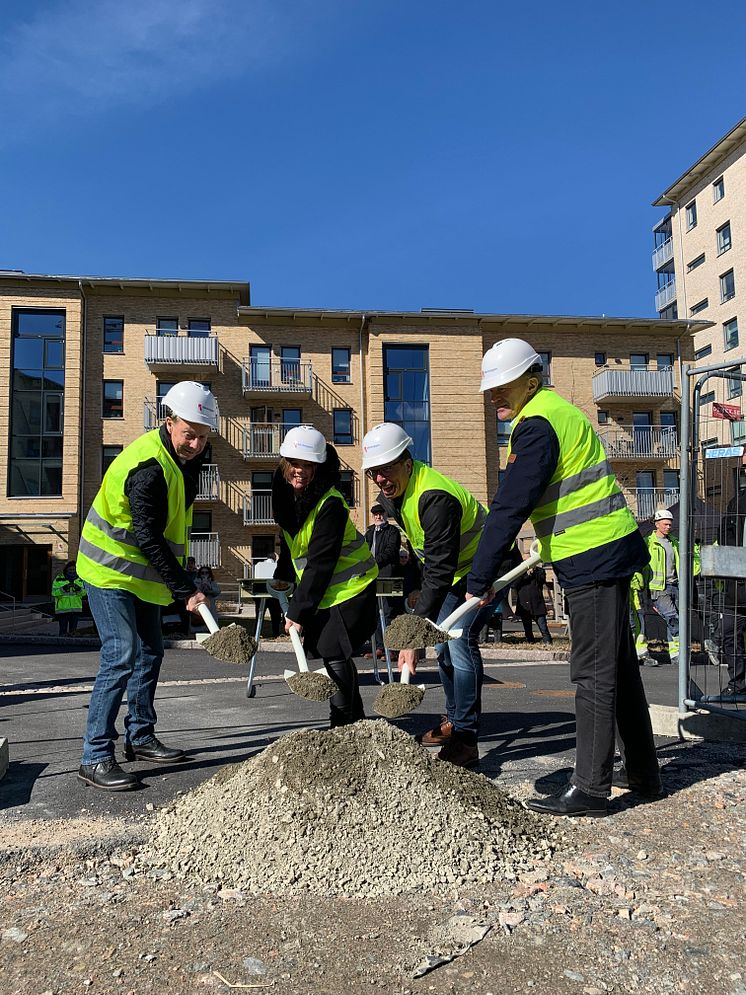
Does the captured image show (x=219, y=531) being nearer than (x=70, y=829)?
No

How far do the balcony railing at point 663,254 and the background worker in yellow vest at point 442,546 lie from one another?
46030mm

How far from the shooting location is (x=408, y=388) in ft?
98.8

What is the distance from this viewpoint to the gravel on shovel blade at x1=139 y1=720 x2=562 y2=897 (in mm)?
2789

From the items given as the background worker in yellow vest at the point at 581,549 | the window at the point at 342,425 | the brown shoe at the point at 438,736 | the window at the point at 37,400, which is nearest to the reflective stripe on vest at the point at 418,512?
the background worker in yellow vest at the point at 581,549

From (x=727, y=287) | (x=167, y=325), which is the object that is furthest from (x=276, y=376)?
(x=727, y=287)

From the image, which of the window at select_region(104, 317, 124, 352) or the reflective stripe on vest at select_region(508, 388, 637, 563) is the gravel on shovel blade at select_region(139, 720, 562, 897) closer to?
the reflective stripe on vest at select_region(508, 388, 637, 563)

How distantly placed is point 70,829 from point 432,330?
28.2 metres

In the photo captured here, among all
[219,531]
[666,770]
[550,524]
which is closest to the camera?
[550,524]

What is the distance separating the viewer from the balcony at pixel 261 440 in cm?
2877

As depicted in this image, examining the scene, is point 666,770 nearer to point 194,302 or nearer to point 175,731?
point 175,731

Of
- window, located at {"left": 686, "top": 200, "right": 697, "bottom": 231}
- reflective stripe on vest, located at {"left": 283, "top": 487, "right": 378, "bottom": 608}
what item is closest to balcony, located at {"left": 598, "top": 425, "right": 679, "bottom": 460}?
window, located at {"left": 686, "top": 200, "right": 697, "bottom": 231}

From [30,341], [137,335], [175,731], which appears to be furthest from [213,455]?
[175,731]

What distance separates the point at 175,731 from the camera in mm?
5324

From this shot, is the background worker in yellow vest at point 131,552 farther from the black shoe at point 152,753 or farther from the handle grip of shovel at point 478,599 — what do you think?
the handle grip of shovel at point 478,599
